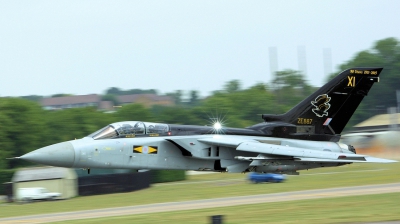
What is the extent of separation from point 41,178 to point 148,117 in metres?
31.0

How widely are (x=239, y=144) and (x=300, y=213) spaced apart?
4398 millimetres

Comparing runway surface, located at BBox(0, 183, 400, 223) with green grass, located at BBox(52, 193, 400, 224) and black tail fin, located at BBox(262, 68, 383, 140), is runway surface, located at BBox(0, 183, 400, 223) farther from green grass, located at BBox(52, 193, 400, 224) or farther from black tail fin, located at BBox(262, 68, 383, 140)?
black tail fin, located at BBox(262, 68, 383, 140)

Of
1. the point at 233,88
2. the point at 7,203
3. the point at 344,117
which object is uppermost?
the point at 233,88

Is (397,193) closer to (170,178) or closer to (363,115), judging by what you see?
(170,178)

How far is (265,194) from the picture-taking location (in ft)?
105

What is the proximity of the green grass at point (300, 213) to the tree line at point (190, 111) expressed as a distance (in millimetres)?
30414

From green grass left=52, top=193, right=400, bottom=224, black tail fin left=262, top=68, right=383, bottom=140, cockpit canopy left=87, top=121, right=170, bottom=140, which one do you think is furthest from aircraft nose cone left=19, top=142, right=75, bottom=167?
black tail fin left=262, top=68, right=383, bottom=140

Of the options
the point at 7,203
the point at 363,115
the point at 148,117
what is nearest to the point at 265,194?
the point at 7,203

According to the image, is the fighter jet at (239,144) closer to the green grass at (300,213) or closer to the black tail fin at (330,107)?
the black tail fin at (330,107)

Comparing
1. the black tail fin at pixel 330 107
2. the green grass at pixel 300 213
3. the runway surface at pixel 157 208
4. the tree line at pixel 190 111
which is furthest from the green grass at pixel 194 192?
the tree line at pixel 190 111

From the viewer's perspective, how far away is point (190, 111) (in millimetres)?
72375

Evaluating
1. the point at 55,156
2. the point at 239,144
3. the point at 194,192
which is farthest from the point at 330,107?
the point at 194,192

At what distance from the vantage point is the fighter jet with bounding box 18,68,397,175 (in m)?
17.9

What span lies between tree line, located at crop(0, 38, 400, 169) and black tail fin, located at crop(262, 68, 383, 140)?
34.3m
